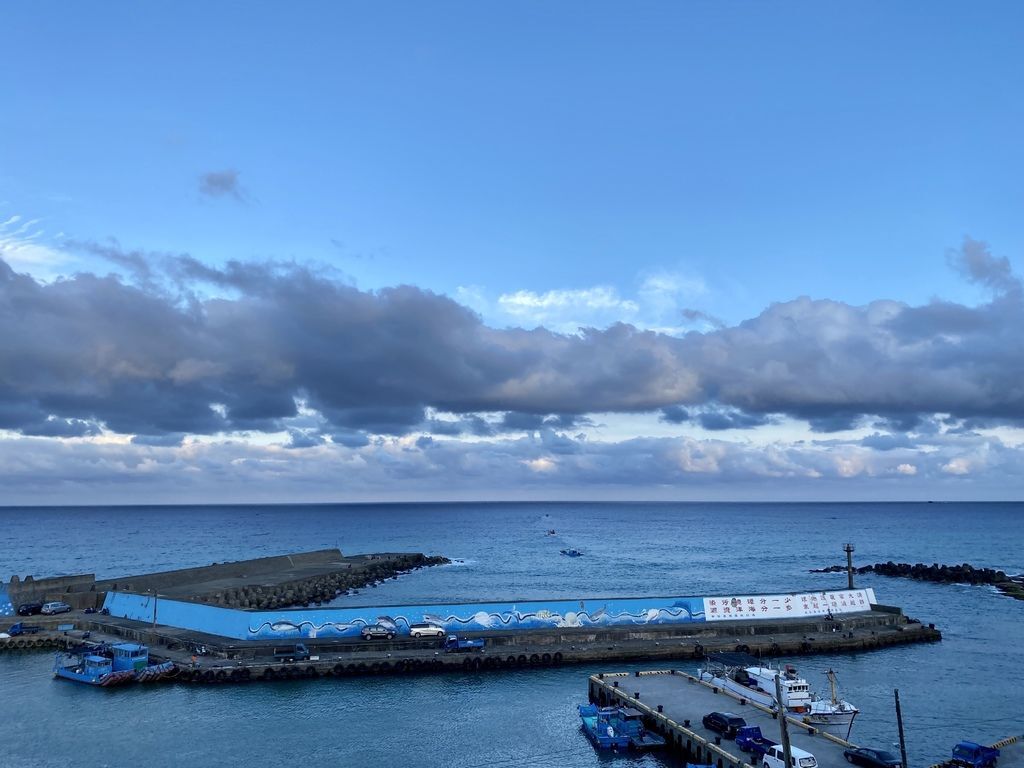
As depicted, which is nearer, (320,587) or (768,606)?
(768,606)

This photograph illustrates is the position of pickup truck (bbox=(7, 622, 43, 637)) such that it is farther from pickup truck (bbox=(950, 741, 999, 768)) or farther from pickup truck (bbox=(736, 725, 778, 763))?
pickup truck (bbox=(950, 741, 999, 768))

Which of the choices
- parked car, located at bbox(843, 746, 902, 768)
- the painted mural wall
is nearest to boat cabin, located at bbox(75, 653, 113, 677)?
the painted mural wall

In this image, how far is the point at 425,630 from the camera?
56688 mm

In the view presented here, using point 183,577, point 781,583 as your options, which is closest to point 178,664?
point 183,577

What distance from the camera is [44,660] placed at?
188ft

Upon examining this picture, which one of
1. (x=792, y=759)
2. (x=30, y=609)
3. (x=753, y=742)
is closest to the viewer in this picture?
(x=792, y=759)

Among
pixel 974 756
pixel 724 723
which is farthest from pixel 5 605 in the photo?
pixel 974 756

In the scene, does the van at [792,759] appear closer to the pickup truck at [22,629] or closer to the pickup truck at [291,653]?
the pickup truck at [291,653]

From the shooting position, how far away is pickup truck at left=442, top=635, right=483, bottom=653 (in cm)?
5462

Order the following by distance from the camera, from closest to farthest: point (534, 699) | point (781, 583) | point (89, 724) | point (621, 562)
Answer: point (89, 724) → point (534, 699) → point (781, 583) → point (621, 562)

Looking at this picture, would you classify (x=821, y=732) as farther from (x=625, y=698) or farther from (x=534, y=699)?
(x=534, y=699)

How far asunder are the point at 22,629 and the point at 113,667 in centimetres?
1756

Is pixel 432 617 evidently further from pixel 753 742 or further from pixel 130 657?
pixel 753 742

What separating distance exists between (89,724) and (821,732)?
37512mm
